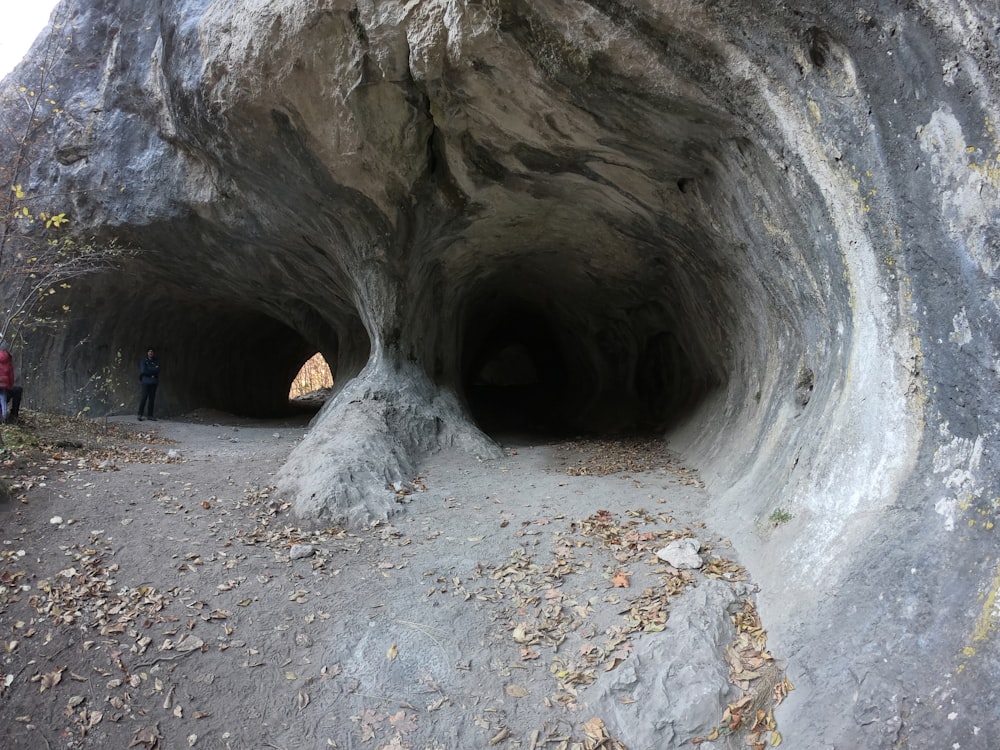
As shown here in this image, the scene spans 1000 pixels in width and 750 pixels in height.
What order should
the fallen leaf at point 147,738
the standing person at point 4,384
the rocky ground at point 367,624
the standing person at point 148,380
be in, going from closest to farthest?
the fallen leaf at point 147,738 → the rocky ground at point 367,624 → the standing person at point 4,384 → the standing person at point 148,380

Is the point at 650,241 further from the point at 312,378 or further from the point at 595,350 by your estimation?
the point at 312,378

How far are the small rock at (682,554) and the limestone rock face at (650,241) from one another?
0.47 m

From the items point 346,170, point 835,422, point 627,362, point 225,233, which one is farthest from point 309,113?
point 627,362

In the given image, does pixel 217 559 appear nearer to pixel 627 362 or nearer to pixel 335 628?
pixel 335 628

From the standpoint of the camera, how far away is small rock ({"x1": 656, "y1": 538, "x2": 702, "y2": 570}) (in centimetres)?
475

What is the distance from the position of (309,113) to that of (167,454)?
5.05 m

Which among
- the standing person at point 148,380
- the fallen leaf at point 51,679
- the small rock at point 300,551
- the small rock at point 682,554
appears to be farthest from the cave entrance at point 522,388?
the fallen leaf at point 51,679

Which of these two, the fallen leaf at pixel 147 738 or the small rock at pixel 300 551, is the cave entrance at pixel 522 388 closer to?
the small rock at pixel 300 551

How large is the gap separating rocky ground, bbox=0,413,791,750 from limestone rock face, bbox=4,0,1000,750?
460mm

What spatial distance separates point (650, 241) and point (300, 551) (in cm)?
623

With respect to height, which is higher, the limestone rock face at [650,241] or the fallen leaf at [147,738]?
the limestone rock face at [650,241]

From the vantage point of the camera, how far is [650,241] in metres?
8.77

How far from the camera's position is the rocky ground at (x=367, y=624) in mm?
3490

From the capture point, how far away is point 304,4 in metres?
6.62
